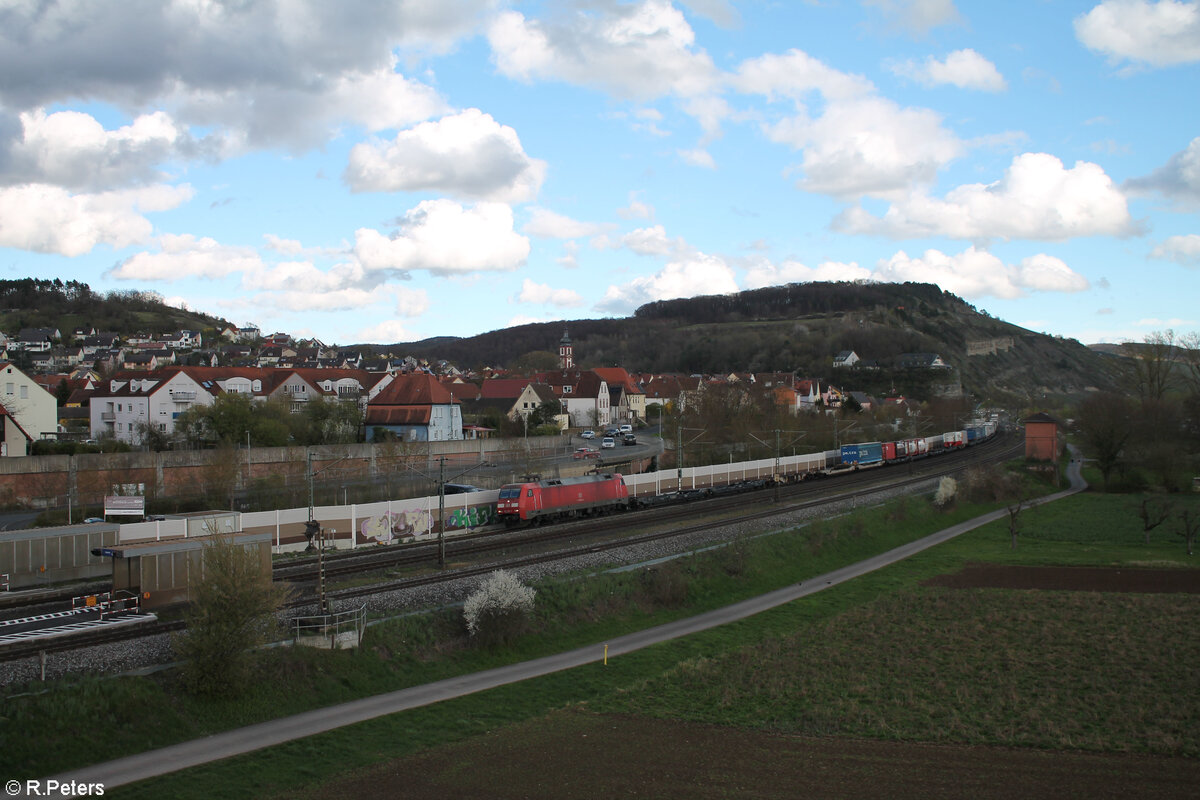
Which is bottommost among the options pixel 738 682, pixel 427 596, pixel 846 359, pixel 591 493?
pixel 738 682

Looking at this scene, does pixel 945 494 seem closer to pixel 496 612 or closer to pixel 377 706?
pixel 496 612

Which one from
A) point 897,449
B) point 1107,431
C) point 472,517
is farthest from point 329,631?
point 897,449

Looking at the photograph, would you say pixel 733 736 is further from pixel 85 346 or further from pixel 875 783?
pixel 85 346

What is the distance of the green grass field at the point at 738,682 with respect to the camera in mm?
16844

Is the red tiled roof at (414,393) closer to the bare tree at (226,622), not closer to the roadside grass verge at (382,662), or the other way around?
the roadside grass verge at (382,662)

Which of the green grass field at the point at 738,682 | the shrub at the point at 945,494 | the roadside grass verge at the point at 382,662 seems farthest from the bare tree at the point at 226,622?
the shrub at the point at 945,494

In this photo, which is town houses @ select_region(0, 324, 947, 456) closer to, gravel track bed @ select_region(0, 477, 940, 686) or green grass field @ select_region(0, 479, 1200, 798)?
gravel track bed @ select_region(0, 477, 940, 686)

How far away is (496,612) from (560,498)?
2242 cm

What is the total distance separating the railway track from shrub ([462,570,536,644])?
4.73m

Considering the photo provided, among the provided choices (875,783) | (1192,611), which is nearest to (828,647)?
(875,783)

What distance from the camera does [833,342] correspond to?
623ft

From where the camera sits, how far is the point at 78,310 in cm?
16412

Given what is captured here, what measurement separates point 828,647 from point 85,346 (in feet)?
508

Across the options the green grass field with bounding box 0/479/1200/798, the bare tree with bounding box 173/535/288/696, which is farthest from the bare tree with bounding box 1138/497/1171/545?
the bare tree with bounding box 173/535/288/696
